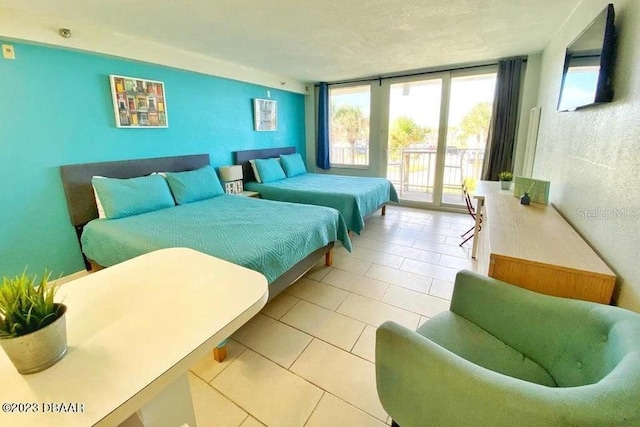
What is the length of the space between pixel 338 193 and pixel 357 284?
135cm

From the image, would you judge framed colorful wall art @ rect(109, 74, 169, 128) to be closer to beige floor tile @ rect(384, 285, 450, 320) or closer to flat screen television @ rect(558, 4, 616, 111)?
beige floor tile @ rect(384, 285, 450, 320)

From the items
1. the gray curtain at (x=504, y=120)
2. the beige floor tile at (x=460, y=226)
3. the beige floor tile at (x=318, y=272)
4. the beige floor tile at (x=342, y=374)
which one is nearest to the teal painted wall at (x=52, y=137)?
the beige floor tile at (x=318, y=272)

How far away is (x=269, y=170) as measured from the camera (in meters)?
4.49

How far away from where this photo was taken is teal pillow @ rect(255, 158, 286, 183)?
14.4 feet

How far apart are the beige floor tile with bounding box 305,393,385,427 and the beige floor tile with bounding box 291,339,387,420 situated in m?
0.03

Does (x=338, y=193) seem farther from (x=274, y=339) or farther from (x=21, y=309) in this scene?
(x=21, y=309)

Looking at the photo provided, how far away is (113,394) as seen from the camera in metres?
0.55

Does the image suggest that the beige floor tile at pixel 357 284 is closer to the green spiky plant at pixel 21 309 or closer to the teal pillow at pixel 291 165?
the green spiky plant at pixel 21 309

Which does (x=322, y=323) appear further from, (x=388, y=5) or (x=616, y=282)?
(x=388, y=5)

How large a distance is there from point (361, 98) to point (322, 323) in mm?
4496

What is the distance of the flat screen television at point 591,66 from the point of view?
4.83 feet

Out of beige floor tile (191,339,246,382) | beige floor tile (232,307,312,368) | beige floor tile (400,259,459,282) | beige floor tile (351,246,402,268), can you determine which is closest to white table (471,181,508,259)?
beige floor tile (400,259,459,282)

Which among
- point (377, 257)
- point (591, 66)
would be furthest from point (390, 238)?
point (591, 66)

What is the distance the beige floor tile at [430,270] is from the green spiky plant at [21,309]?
2734 millimetres
